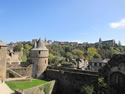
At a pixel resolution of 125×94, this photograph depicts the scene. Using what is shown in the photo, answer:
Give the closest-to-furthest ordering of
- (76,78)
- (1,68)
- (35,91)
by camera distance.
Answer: (35,91) < (76,78) < (1,68)

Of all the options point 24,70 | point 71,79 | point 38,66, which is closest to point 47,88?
point 71,79

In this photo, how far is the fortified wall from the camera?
13716 millimetres

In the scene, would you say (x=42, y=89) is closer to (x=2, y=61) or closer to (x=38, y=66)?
(x=38, y=66)

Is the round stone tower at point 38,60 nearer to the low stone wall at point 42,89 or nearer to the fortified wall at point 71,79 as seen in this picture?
the fortified wall at point 71,79

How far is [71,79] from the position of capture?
51.2 feet

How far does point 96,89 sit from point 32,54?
1266cm

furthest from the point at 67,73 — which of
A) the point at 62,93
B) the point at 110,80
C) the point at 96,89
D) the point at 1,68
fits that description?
the point at 1,68

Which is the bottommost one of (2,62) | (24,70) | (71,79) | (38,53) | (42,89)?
(42,89)

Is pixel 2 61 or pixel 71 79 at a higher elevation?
pixel 2 61

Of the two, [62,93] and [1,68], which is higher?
[1,68]

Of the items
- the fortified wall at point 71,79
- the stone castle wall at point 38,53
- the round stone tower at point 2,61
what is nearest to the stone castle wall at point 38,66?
the stone castle wall at point 38,53

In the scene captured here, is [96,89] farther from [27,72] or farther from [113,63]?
[27,72]

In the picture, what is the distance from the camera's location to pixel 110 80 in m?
12.5

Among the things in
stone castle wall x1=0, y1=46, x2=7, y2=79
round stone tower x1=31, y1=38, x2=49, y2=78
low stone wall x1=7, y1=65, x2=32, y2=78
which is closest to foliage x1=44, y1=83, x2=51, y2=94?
round stone tower x1=31, y1=38, x2=49, y2=78
